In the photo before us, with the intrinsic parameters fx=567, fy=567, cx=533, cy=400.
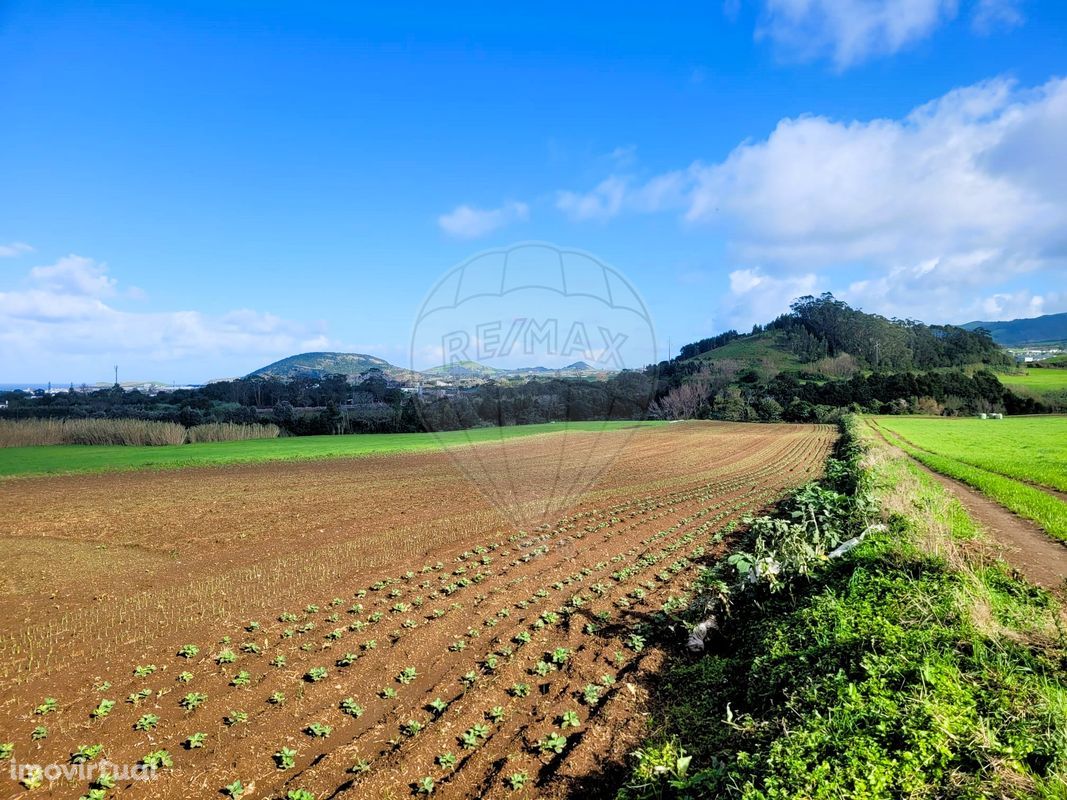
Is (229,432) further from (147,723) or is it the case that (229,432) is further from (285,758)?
(285,758)

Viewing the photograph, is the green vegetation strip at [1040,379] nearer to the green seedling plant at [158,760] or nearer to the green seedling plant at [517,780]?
the green seedling plant at [517,780]

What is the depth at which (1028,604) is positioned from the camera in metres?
6.73

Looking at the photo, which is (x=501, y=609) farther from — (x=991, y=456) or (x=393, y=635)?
(x=991, y=456)

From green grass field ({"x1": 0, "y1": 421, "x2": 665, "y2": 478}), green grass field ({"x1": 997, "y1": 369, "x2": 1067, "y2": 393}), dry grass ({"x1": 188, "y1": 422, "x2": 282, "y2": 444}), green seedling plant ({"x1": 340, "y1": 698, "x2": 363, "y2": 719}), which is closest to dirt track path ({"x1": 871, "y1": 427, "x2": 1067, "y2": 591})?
green seedling plant ({"x1": 340, "y1": 698, "x2": 363, "y2": 719})

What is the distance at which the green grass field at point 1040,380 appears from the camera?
82.0m

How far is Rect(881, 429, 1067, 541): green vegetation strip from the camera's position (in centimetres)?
1305

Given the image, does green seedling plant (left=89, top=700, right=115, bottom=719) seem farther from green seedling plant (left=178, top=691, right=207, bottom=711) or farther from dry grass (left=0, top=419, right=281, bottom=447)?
dry grass (left=0, top=419, right=281, bottom=447)

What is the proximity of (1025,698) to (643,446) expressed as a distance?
38.8 metres

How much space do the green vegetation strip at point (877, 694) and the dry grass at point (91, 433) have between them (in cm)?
5394

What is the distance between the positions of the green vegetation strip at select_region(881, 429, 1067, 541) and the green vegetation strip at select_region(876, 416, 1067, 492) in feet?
2.85

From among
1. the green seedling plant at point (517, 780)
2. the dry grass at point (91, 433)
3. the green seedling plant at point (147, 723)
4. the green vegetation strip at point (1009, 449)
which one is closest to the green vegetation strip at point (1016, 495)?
the green vegetation strip at point (1009, 449)

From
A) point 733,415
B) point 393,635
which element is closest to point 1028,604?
point 393,635

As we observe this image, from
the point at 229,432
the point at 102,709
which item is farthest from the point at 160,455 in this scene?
the point at 102,709

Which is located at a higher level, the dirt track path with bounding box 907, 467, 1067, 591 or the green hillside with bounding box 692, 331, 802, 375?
the green hillside with bounding box 692, 331, 802, 375
